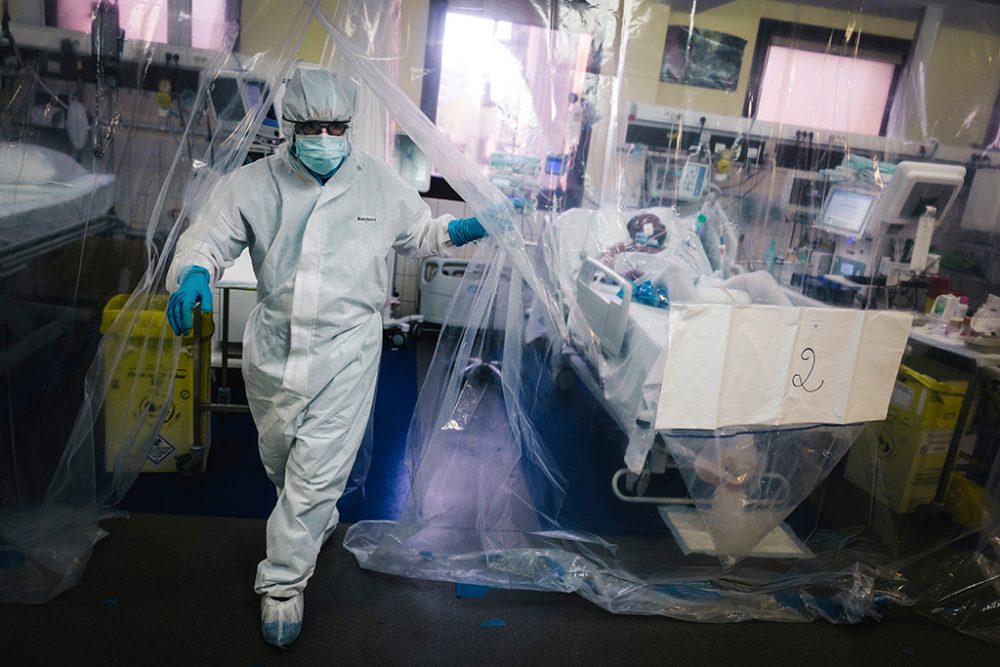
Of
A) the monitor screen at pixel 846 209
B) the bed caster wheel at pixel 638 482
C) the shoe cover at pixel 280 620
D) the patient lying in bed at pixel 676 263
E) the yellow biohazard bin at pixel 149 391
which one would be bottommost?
the shoe cover at pixel 280 620

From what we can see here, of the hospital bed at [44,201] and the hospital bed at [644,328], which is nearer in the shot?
the hospital bed at [44,201]

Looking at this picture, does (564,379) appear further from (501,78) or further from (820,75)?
(820,75)

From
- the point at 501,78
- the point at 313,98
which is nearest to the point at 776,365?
the point at 501,78

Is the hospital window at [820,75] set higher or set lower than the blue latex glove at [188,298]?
higher

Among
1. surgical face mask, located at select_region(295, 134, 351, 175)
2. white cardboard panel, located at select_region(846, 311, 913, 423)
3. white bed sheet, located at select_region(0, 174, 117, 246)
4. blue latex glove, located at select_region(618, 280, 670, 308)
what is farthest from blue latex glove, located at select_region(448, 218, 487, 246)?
white cardboard panel, located at select_region(846, 311, 913, 423)

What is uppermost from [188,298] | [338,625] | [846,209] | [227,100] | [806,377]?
[227,100]

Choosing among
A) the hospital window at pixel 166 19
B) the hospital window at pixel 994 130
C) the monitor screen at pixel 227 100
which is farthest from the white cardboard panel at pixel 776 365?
the hospital window at pixel 166 19

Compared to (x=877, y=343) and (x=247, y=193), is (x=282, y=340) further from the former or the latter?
(x=877, y=343)

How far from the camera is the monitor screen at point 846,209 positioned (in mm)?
2049

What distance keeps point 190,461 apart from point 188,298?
1003 mm

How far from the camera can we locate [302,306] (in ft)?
6.10

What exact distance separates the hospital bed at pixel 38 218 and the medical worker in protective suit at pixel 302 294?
30 cm

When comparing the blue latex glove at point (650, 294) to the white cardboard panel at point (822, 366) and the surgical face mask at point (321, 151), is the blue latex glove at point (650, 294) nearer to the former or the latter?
the white cardboard panel at point (822, 366)

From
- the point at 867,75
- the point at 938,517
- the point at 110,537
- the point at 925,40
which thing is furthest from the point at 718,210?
the point at 110,537
